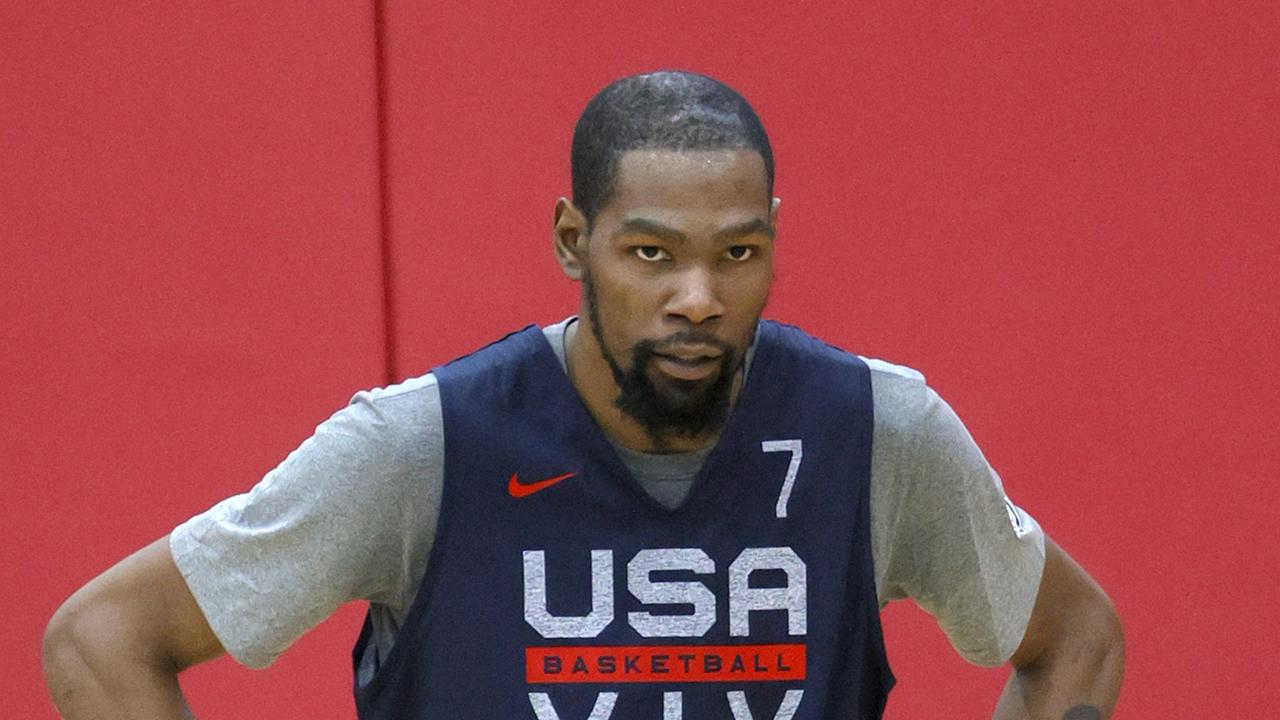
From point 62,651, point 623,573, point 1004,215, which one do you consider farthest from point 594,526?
point 1004,215

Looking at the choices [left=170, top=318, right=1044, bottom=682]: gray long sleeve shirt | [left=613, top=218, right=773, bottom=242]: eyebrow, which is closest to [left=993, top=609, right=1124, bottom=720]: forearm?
[left=170, top=318, right=1044, bottom=682]: gray long sleeve shirt

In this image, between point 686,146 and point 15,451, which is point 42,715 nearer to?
point 15,451

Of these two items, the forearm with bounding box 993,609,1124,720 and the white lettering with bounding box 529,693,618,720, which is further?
the forearm with bounding box 993,609,1124,720

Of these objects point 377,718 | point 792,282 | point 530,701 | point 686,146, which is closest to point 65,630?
point 377,718

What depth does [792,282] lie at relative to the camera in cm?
205

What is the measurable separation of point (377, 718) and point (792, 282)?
2.44 feet

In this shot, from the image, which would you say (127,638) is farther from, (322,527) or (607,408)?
(607,408)

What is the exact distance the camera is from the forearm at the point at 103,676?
1431mm

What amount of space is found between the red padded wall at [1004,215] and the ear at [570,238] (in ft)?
1.93

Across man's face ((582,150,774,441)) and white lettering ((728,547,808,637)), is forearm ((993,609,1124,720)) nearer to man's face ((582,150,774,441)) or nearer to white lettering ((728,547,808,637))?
white lettering ((728,547,808,637))

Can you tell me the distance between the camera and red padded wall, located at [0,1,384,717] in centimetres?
203

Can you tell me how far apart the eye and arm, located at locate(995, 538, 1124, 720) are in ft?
1.36

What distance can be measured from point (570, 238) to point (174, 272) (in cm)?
74

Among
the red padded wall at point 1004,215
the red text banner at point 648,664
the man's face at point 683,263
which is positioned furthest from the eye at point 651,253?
the red padded wall at point 1004,215
